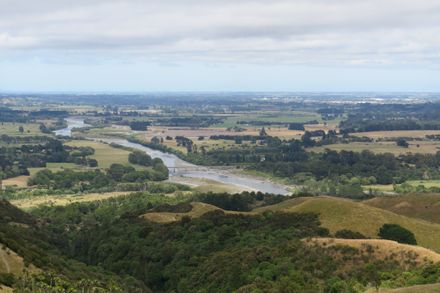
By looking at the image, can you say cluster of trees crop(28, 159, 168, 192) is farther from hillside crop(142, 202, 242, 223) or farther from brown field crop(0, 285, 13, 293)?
brown field crop(0, 285, 13, 293)

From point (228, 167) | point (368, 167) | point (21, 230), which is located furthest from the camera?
point (228, 167)

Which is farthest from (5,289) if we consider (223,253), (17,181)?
(17,181)

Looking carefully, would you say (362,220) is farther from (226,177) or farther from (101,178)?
(101,178)

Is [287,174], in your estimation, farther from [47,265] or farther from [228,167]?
[47,265]

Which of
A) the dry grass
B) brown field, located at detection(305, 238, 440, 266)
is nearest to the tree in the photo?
brown field, located at detection(305, 238, 440, 266)

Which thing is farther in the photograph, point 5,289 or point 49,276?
point 49,276

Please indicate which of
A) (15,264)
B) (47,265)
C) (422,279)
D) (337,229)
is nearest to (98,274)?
(47,265)
